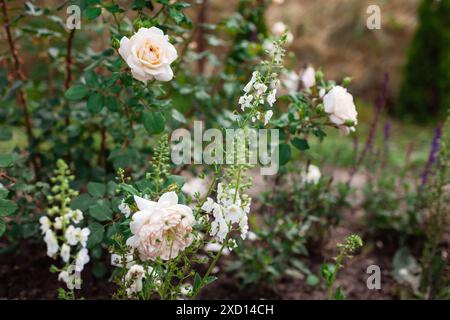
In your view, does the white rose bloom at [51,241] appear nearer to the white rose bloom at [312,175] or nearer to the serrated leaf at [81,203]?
the serrated leaf at [81,203]

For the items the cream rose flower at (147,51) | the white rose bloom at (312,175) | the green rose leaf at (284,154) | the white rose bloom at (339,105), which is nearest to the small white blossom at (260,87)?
the cream rose flower at (147,51)

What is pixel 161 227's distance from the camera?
1173mm

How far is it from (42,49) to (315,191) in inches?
63.3

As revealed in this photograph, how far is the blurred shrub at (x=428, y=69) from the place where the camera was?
19.8 ft

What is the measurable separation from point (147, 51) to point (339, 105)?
0.63 metres

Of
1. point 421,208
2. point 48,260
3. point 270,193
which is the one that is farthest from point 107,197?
point 421,208

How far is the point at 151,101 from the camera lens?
170 cm

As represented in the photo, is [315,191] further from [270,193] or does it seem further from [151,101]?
[151,101]

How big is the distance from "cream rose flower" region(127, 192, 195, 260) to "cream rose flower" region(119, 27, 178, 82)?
0.37m

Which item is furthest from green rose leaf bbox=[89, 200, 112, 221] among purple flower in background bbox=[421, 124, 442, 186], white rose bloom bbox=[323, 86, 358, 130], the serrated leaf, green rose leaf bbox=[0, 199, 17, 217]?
purple flower in background bbox=[421, 124, 442, 186]

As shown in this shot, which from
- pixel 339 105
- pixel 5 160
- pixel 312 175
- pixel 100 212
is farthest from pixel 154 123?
pixel 312 175

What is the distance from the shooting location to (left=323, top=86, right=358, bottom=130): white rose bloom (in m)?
1.60

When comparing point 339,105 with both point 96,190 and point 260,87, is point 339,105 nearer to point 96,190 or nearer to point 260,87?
point 260,87
